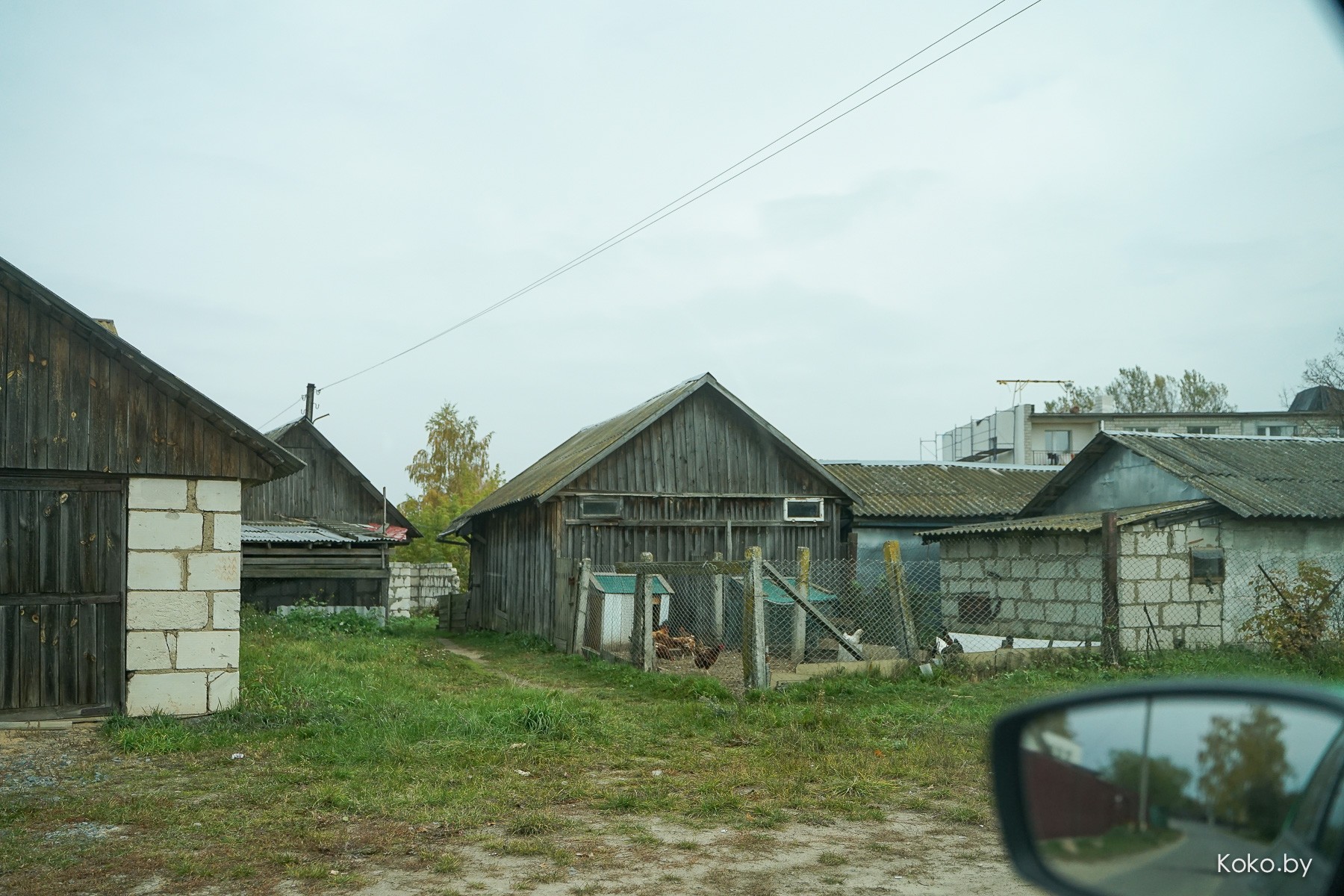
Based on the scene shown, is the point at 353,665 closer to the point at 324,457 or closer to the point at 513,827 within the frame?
the point at 513,827

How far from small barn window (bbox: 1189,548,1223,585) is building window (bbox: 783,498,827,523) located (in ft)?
25.2

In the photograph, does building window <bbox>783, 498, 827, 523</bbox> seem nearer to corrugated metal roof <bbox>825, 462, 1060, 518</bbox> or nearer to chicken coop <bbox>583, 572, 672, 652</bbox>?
corrugated metal roof <bbox>825, 462, 1060, 518</bbox>

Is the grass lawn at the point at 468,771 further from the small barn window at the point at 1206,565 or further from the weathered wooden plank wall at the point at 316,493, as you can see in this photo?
the weathered wooden plank wall at the point at 316,493

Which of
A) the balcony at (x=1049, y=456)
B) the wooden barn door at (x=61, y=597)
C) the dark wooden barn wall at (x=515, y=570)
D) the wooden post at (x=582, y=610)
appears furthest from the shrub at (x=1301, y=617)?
the balcony at (x=1049, y=456)

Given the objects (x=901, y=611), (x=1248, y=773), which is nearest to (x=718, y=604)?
(x=901, y=611)

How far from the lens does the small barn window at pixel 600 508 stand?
21.3 meters

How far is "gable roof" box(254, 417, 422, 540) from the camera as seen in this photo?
32.3 metres

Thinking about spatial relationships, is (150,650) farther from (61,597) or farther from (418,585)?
(418,585)

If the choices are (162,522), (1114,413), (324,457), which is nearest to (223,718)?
(162,522)

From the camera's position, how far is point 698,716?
33.4 feet

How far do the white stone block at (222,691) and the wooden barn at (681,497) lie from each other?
991 cm

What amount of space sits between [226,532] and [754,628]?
5.68m

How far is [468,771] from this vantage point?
25.8 feet

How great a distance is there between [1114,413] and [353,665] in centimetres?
4967
